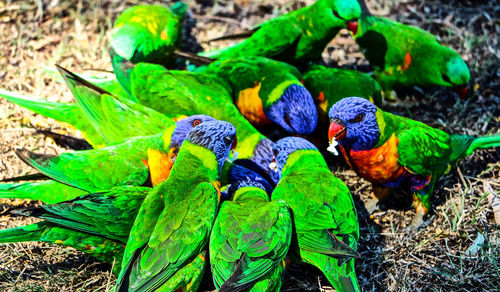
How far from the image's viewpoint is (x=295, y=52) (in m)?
4.81

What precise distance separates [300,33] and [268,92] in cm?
95

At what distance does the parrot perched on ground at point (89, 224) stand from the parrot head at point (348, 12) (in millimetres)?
2710

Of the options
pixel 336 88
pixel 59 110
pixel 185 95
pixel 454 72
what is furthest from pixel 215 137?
pixel 454 72

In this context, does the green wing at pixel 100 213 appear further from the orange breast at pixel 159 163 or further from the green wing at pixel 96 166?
the orange breast at pixel 159 163

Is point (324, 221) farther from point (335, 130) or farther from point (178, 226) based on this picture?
point (178, 226)

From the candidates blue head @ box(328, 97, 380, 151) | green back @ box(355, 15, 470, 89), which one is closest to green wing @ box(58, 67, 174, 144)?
blue head @ box(328, 97, 380, 151)

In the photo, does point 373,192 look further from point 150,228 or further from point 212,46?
point 212,46

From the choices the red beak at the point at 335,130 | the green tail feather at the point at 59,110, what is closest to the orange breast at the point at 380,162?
the red beak at the point at 335,130

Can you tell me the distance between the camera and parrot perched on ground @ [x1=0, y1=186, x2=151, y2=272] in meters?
2.74

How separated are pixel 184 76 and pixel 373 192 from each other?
1.85 m

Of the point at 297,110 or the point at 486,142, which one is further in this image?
the point at 297,110

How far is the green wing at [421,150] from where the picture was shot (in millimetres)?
3318

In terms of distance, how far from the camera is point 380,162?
3.33 metres

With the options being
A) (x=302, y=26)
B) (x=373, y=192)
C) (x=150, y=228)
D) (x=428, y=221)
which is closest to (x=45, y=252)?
(x=150, y=228)
